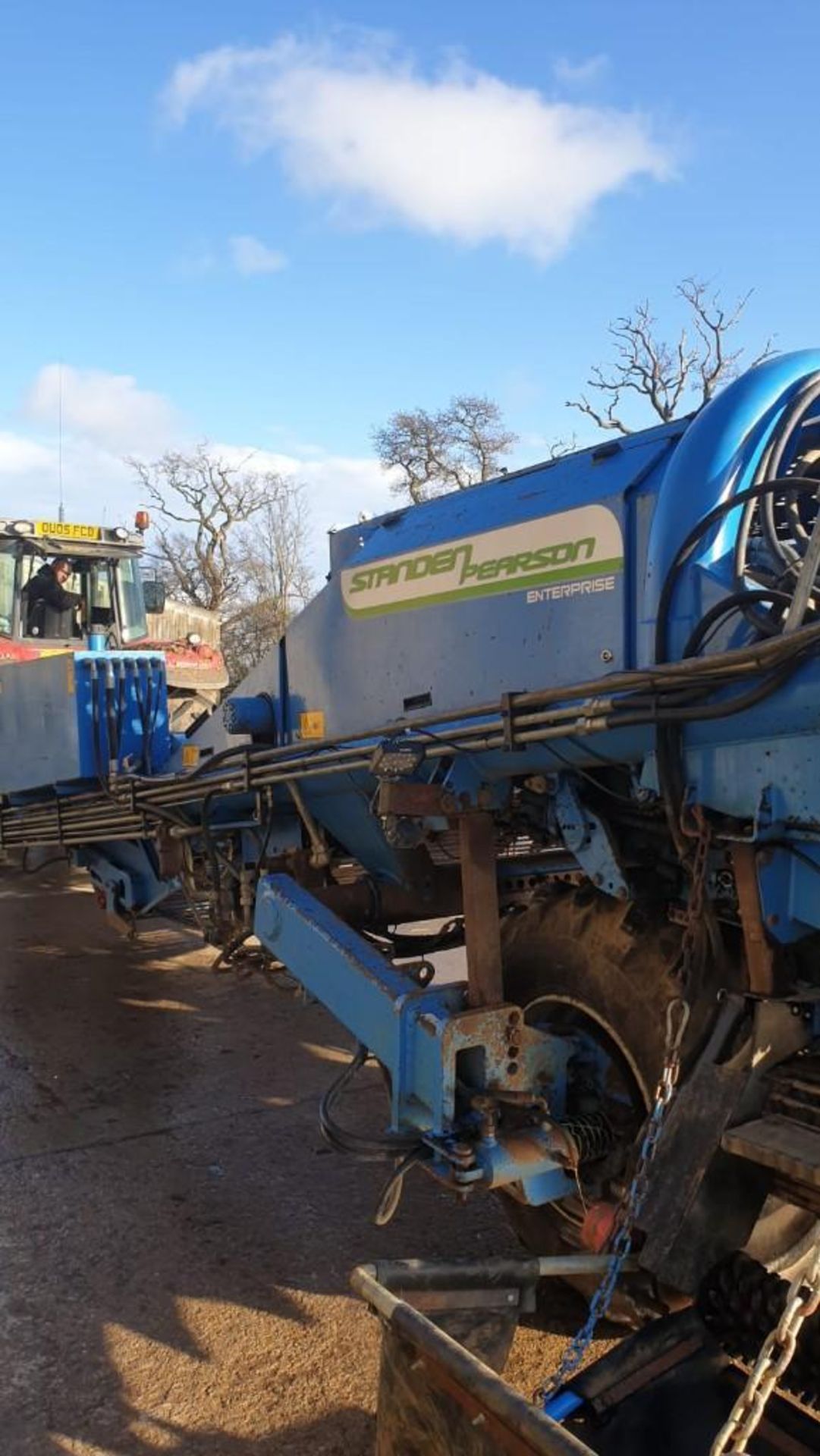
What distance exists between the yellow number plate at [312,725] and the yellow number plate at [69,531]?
4909 mm

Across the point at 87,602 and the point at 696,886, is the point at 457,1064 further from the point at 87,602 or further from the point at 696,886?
the point at 87,602

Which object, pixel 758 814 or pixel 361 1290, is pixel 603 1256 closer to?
pixel 361 1290

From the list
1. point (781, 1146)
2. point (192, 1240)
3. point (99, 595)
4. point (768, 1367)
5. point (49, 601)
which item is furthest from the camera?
point (99, 595)

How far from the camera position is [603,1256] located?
2.61 metres

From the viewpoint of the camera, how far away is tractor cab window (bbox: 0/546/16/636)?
8164 mm

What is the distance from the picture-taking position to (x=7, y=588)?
27.1ft

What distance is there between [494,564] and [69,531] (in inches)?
235

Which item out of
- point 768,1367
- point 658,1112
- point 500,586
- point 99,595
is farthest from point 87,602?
point 768,1367

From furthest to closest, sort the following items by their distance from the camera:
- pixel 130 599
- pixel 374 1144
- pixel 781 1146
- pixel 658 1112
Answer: pixel 130 599, pixel 374 1144, pixel 658 1112, pixel 781 1146

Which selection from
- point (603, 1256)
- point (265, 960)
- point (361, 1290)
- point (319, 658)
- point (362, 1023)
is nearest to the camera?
point (361, 1290)

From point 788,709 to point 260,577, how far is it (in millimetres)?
35115

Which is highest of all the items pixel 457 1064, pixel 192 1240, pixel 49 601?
pixel 49 601

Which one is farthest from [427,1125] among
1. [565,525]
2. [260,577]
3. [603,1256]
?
[260,577]

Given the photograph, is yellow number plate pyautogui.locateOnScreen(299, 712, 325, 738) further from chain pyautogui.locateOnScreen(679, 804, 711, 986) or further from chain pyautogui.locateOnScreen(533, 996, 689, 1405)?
chain pyautogui.locateOnScreen(533, 996, 689, 1405)
